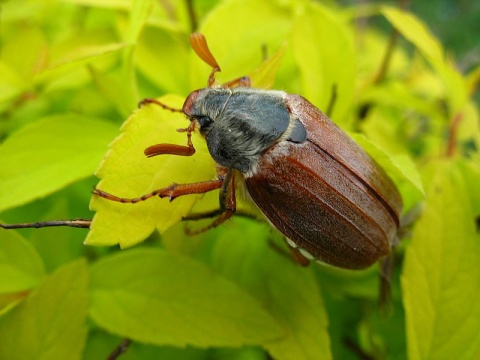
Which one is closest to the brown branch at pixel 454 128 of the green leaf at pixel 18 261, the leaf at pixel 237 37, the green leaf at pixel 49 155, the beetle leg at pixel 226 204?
the leaf at pixel 237 37

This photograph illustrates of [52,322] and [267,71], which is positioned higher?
[267,71]

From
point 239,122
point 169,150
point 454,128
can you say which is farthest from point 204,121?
point 454,128

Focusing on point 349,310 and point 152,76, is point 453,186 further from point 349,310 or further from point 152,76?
point 152,76

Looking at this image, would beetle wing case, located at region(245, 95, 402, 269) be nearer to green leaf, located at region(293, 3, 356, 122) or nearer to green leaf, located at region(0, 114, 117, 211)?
green leaf, located at region(293, 3, 356, 122)

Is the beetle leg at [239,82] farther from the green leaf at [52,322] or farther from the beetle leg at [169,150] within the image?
the green leaf at [52,322]

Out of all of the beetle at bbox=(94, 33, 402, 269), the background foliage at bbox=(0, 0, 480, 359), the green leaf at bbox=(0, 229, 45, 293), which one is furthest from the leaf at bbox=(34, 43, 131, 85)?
the green leaf at bbox=(0, 229, 45, 293)

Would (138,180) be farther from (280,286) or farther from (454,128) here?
(454,128)
